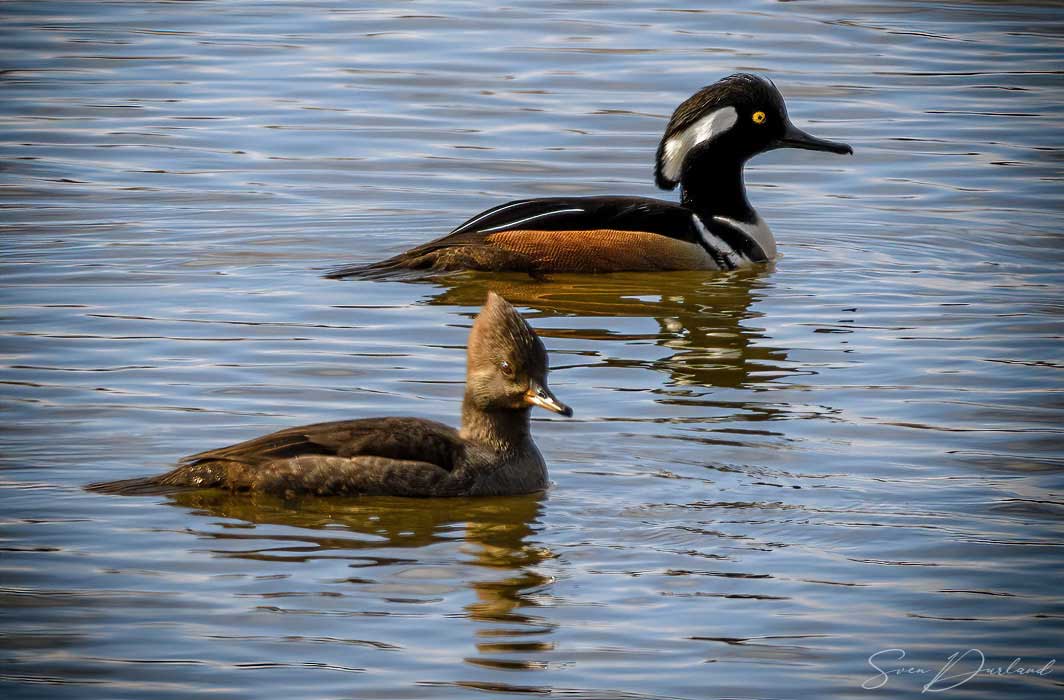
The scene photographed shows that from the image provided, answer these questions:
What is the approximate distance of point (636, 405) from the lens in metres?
9.88

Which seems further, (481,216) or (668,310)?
(481,216)

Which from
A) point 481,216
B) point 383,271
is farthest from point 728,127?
point 383,271

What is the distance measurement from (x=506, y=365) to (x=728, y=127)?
6018 mm

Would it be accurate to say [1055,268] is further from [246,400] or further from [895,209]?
[246,400]

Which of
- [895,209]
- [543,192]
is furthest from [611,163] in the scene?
[895,209]

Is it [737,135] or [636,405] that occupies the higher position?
[737,135]

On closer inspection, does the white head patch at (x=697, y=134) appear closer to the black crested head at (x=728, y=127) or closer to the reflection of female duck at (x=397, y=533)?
the black crested head at (x=728, y=127)

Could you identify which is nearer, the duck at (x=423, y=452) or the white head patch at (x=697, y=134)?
the duck at (x=423, y=452)

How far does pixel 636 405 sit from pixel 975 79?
1126cm

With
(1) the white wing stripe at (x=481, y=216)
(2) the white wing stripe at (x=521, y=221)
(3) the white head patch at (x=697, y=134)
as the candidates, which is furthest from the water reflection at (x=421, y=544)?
(3) the white head patch at (x=697, y=134)

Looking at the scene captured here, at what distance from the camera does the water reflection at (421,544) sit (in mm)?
7121

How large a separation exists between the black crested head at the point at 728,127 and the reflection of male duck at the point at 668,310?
1046mm

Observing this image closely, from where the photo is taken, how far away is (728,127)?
13930 mm

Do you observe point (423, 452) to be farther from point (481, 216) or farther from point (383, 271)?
point (481, 216)
